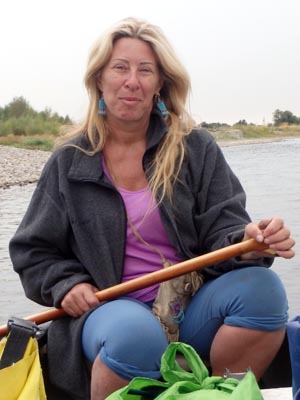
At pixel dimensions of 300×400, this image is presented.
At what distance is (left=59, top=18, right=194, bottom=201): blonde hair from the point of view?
3.07m

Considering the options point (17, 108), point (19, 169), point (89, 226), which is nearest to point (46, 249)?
point (89, 226)

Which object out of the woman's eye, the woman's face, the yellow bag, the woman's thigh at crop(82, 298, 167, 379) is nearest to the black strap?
the yellow bag

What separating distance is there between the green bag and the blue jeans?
29 cm

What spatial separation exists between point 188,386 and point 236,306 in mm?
621

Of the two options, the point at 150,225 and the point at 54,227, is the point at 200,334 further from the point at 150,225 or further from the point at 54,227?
the point at 54,227

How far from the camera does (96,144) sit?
319 centimetres

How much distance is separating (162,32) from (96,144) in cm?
50

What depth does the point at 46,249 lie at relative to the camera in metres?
3.09

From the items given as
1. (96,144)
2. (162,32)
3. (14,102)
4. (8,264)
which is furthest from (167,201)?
(14,102)

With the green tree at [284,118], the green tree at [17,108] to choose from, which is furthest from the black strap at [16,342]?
the green tree at [284,118]

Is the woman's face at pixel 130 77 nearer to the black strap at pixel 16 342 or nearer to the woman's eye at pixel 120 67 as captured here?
the woman's eye at pixel 120 67

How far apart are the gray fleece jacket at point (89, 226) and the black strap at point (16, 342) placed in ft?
1.05

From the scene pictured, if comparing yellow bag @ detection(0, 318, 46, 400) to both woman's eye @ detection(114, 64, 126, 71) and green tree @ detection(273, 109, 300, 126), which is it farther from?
green tree @ detection(273, 109, 300, 126)

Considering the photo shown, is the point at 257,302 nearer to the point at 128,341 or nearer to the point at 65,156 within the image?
the point at 128,341
